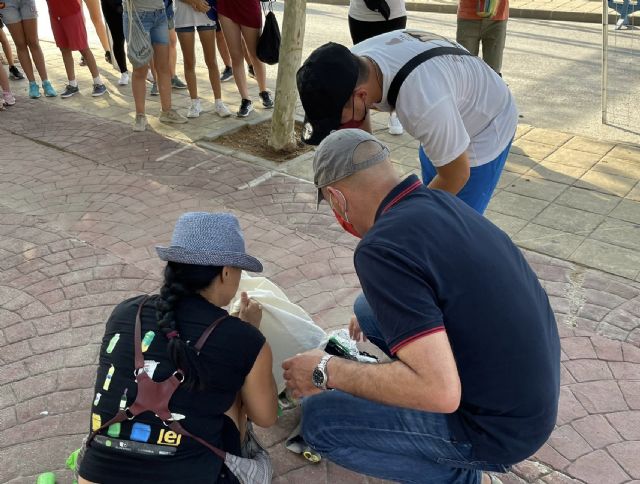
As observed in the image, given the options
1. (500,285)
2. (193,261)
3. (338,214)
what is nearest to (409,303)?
(500,285)

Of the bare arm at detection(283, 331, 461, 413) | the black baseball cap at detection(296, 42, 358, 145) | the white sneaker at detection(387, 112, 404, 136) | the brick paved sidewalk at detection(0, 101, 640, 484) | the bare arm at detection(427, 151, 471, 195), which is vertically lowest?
the brick paved sidewalk at detection(0, 101, 640, 484)

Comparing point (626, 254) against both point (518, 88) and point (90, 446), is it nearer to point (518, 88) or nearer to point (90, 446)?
point (90, 446)

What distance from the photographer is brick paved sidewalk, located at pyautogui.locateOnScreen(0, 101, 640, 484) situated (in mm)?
2766

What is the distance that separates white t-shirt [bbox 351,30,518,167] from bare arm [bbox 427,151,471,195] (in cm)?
5

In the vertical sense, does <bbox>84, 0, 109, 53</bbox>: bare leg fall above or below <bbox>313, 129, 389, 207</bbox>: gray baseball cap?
below

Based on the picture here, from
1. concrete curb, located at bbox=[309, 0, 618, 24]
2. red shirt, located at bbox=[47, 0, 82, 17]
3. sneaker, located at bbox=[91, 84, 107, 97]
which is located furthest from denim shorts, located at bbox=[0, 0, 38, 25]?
concrete curb, located at bbox=[309, 0, 618, 24]

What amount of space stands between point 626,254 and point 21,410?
3.58m

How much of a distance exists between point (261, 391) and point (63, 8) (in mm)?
6420

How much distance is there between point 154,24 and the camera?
235 inches

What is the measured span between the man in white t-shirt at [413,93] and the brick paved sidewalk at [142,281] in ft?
4.00

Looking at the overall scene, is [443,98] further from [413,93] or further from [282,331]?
[282,331]

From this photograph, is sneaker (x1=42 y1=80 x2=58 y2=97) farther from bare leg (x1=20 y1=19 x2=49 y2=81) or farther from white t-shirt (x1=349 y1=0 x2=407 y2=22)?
white t-shirt (x1=349 y1=0 x2=407 y2=22)

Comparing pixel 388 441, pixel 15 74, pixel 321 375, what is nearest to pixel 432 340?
pixel 321 375

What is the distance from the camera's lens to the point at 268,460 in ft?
8.09
